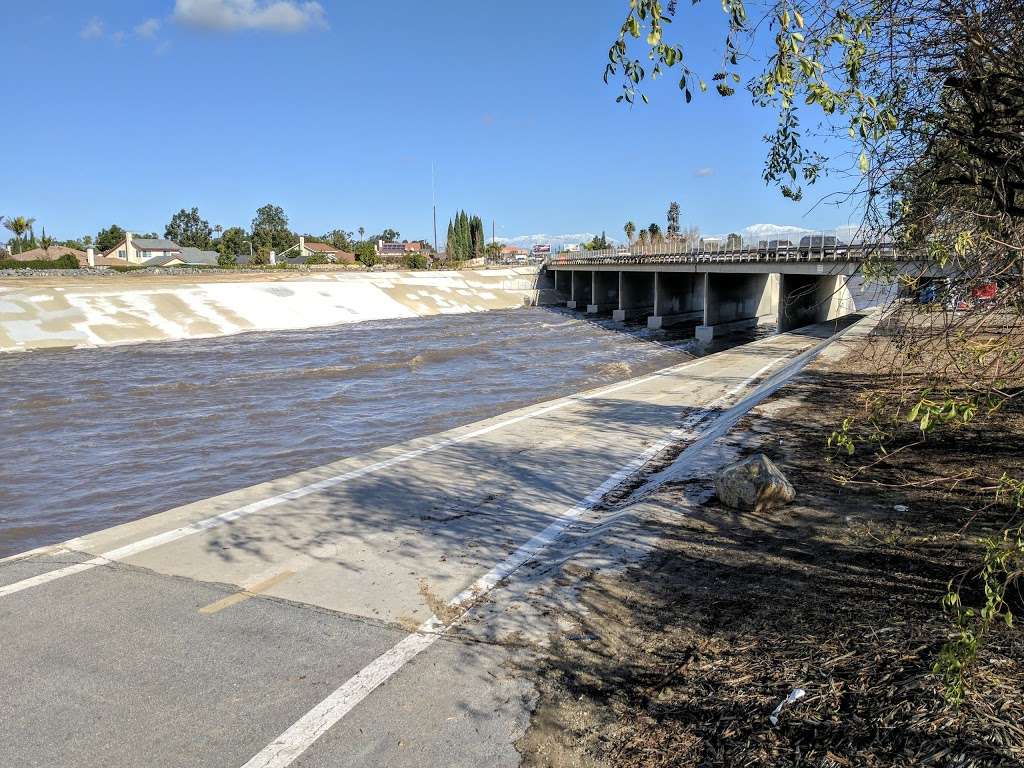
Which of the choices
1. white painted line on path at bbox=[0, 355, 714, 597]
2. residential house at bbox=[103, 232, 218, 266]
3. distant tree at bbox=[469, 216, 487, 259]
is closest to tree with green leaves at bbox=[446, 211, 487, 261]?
distant tree at bbox=[469, 216, 487, 259]

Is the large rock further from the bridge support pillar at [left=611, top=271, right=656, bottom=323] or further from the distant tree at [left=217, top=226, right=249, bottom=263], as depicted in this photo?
A: the distant tree at [left=217, top=226, right=249, bottom=263]

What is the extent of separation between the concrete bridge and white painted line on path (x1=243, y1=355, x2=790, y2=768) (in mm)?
24361

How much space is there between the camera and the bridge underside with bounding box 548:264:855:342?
46.6 meters

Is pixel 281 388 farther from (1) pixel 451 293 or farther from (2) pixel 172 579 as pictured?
(1) pixel 451 293

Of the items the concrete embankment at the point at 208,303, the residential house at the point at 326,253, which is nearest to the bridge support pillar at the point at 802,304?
the concrete embankment at the point at 208,303

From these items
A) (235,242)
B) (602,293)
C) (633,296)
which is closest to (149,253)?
(235,242)

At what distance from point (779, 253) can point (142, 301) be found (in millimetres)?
42911

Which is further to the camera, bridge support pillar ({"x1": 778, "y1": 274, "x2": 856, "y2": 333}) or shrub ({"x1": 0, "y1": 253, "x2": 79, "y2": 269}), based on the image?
shrub ({"x1": 0, "y1": 253, "x2": 79, "y2": 269})

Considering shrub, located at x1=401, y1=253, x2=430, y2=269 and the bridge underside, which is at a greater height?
shrub, located at x1=401, y1=253, x2=430, y2=269

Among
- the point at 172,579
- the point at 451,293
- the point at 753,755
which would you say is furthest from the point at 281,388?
the point at 451,293

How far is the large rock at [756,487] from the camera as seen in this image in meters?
7.86

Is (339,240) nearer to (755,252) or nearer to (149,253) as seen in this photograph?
(149,253)

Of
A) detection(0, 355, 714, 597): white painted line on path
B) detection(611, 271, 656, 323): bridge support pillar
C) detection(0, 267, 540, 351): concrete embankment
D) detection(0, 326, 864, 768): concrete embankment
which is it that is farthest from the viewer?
detection(611, 271, 656, 323): bridge support pillar

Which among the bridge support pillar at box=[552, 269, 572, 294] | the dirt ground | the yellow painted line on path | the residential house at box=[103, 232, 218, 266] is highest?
the residential house at box=[103, 232, 218, 266]
